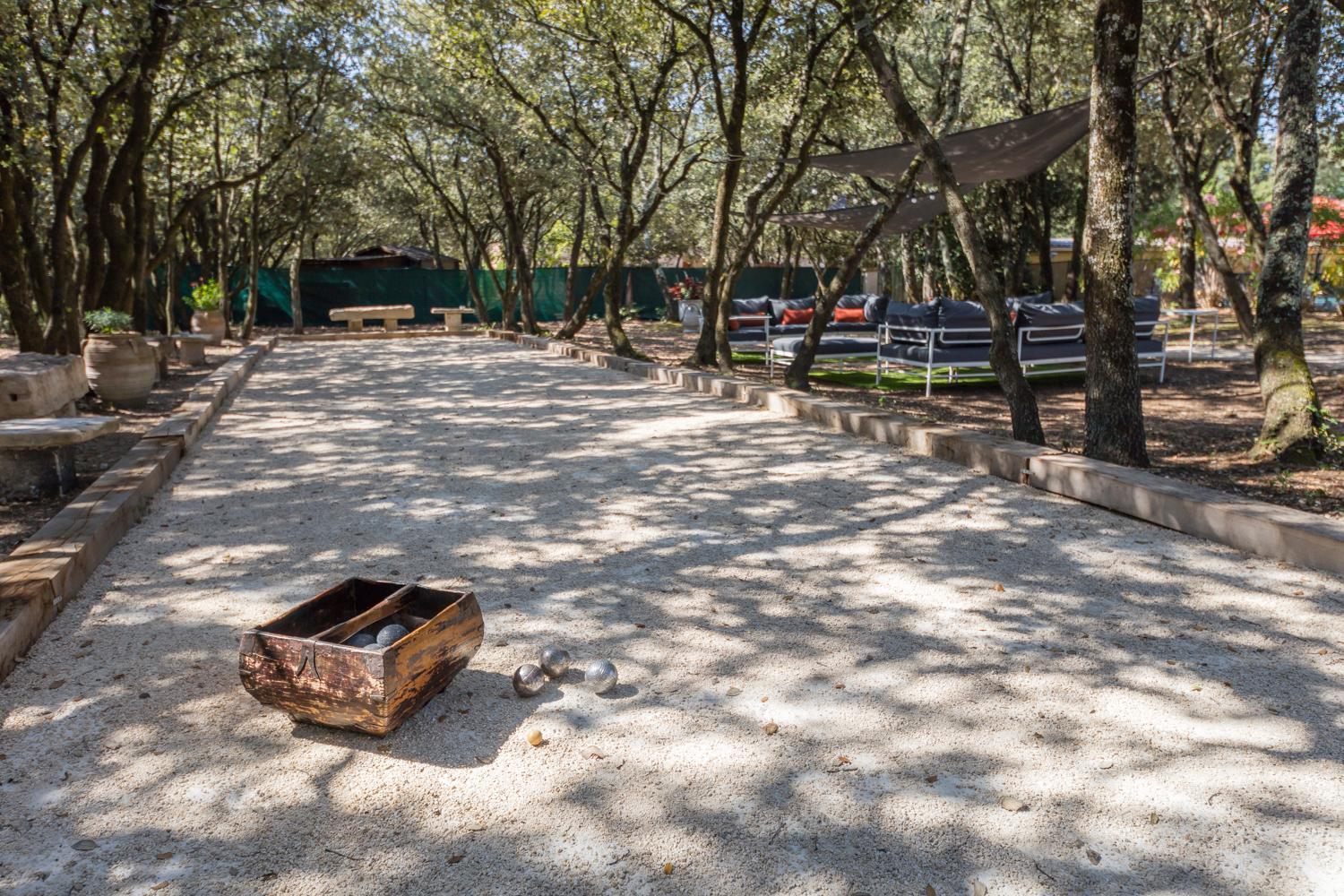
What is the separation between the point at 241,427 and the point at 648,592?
18.4 ft

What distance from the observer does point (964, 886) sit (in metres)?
1.98

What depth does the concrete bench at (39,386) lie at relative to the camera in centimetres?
654

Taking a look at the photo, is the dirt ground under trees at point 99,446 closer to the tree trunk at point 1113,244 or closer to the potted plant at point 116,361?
→ the potted plant at point 116,361

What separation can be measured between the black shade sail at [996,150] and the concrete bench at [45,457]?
6.57 metres

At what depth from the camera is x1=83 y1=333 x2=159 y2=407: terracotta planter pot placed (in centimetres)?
912

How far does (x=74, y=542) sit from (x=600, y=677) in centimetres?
255

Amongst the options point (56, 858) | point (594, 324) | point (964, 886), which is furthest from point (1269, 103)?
point (56, 858)

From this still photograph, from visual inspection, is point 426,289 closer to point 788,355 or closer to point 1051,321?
point 788,355

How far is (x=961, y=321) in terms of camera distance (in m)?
10.5

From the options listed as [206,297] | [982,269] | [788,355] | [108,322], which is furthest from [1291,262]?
[206,297]

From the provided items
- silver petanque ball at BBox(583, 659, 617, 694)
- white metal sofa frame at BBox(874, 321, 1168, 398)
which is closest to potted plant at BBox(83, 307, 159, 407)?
white metal sofa frame at BBox(874, 321, 1168, 398)

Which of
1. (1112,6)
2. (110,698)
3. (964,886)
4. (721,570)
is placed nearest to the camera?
(964,886)

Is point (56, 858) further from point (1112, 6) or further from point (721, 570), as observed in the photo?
point (1112, 6)

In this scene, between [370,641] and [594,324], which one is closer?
[370,641]
